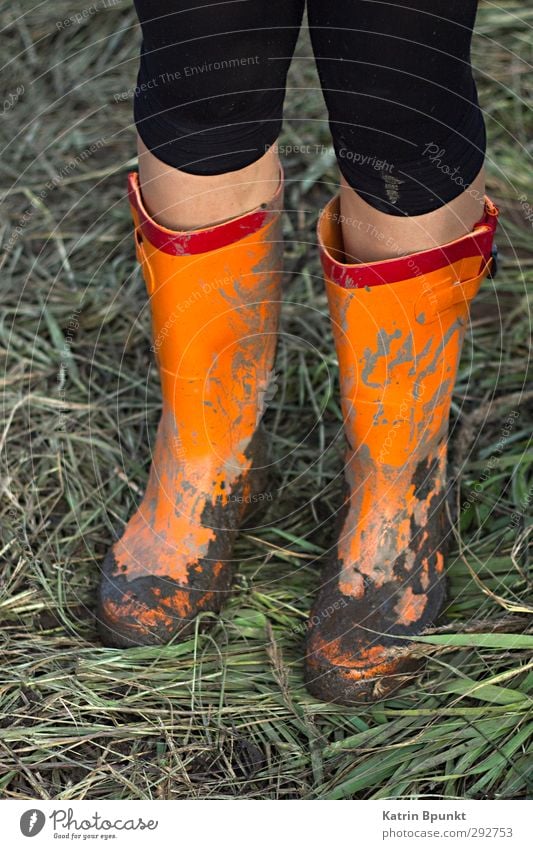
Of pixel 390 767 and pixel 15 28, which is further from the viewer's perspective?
pixel 15 28

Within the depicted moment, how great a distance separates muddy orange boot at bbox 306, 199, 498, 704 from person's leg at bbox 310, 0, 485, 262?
0.03 m

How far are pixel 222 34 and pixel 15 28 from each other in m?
1.29

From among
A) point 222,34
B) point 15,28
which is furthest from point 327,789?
point 15,28

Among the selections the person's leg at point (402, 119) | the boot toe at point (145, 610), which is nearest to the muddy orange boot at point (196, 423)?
the boot toe at point (145, 610)

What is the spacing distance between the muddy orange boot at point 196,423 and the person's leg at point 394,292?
0.10 metres

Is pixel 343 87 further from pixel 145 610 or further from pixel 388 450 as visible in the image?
pixel 145 610

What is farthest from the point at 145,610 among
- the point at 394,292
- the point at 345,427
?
the point at 394,292

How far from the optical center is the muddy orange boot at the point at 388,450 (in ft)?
3.01

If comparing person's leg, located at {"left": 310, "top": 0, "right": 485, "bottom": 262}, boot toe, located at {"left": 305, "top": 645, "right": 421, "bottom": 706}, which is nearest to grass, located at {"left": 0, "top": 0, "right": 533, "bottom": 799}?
boot toe, located at {"left": 305, "top": 645, "right": 421, "bottom": 706}

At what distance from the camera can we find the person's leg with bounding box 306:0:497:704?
0.79 meters

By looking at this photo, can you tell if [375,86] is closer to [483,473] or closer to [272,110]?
[272,110]

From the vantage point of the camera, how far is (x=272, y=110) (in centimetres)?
91

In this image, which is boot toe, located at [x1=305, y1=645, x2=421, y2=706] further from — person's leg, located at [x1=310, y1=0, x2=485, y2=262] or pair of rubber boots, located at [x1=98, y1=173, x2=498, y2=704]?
person's leg, located at [x1=310, y1=0, x2=485, y2=262]
